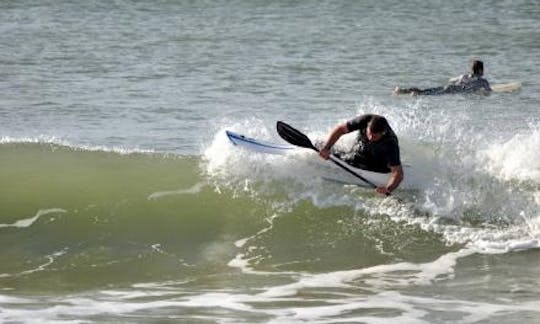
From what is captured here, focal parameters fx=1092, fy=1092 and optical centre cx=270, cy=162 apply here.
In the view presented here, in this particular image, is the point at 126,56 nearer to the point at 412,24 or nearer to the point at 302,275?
the point at 412,24

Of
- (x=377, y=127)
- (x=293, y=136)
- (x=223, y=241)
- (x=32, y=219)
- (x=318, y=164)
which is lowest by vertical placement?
(x=223, y=241)

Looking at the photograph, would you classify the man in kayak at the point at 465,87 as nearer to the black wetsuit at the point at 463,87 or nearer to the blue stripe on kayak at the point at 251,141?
the black wetsuit at the point at 463,87

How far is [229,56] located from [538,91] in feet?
25.6

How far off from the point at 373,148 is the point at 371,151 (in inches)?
2.9

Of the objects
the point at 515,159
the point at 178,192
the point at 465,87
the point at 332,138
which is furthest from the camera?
the point at 465,87

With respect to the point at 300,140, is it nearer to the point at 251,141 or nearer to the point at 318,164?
the point at 318,164

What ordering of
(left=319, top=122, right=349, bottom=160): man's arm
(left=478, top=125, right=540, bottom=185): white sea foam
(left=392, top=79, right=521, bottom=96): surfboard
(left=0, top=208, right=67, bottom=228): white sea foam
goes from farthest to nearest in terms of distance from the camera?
(left=392, top=79, right=521, bottom=96): surfboard < (left=478, top=125, right=540, bottom=185): white sea foam < (left=319, top=122, right=349, bottom=160): man's arm < (left=0, top=208, right=67, bottom=228): white sea foam

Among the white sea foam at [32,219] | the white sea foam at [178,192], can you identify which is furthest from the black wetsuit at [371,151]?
the white sea foam at [32,219]

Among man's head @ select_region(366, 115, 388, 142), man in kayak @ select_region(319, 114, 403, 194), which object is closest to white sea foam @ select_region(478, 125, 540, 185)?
man in kayak @ select_region(319, 114, 403, 194)

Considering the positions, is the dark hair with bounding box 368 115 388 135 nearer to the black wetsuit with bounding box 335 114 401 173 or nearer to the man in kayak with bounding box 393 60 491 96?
the black wetsuit with bounding box 335 114 401 173

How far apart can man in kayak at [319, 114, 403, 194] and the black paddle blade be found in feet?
1.08

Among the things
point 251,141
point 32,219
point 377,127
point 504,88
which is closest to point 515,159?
point 377,127

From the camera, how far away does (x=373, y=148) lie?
12.6 metres

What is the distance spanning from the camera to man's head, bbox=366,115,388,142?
1207cm
